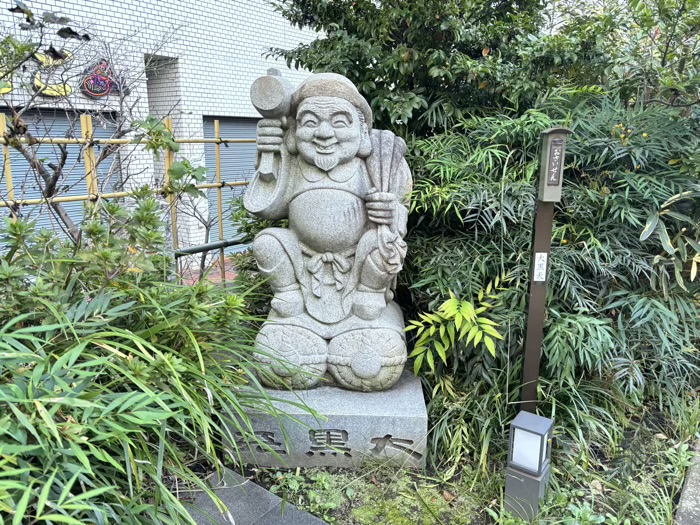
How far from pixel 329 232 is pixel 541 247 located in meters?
1.11

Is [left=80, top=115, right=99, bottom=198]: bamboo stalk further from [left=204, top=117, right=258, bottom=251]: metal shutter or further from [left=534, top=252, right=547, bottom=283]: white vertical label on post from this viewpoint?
[left=204, top=117, right=258, bottom=251]: metal shutter

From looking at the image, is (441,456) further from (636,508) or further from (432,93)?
(432,93)

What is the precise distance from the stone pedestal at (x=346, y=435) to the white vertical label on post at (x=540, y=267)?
2.91 ft

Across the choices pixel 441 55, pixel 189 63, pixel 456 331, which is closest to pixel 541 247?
pixel 456 331

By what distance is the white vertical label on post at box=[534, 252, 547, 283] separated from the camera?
2.48m

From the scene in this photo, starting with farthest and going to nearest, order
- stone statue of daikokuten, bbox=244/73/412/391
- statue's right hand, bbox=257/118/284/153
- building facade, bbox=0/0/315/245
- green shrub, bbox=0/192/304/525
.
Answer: building facade, bbox=0/0/315/245
statue's right hand, bbox=257/118/284/153
stone statue of daikokuten, bbox=244/73/412/391
green shrub, bbox=0/192/304/525

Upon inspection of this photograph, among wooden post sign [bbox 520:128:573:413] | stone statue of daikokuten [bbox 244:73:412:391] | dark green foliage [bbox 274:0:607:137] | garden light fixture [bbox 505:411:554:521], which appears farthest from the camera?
dark green foliage [bbox 274:0:607:137]

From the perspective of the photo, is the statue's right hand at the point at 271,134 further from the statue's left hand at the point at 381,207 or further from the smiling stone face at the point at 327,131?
the statue's left hand at the point at 381,207

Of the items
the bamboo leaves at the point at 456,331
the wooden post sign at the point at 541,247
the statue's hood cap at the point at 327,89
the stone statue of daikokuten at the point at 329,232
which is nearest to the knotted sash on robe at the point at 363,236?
the stone statue of daikokuten at the point at 329,232

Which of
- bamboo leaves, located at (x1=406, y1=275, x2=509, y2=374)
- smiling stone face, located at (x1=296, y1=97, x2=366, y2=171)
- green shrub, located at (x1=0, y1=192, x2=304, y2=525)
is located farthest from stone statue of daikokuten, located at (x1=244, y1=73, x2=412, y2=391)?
green shrub, located at (x1=0, y1=192, x2=304, y2=525)

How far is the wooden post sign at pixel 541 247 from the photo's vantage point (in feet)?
7.77

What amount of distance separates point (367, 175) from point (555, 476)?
6.18ft

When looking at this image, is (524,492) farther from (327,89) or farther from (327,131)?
(327,89)

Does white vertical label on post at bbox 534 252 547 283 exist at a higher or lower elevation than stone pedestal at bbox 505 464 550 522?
higher
